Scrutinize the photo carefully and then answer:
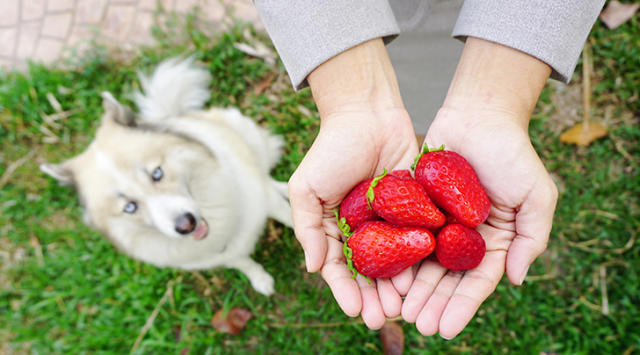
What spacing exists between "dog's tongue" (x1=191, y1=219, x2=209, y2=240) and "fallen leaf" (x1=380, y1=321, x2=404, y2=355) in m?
1.36

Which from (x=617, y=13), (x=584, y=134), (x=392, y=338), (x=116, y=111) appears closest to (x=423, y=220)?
(x=392, y=338)

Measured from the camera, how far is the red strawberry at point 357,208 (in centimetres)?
159

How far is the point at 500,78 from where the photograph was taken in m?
1.62

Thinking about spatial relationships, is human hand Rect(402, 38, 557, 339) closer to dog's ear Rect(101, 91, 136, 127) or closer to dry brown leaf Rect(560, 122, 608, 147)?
dry brown leaf Rect(560, 122, 608, 147)

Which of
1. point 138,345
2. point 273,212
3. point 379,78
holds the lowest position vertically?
point 138,345

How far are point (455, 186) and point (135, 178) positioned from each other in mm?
1743

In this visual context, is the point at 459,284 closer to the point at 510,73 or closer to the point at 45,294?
the point at 510,73

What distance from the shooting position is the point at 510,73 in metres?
1.60

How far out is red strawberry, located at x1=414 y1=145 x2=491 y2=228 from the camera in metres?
1.49

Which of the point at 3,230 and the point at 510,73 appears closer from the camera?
the point at 510,73

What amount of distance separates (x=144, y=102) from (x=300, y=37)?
1929 mm

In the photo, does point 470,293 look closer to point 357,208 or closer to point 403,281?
point 403,281

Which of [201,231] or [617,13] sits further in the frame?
[617,13]

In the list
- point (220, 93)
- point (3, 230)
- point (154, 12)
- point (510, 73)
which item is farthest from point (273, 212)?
point (3, 230)
